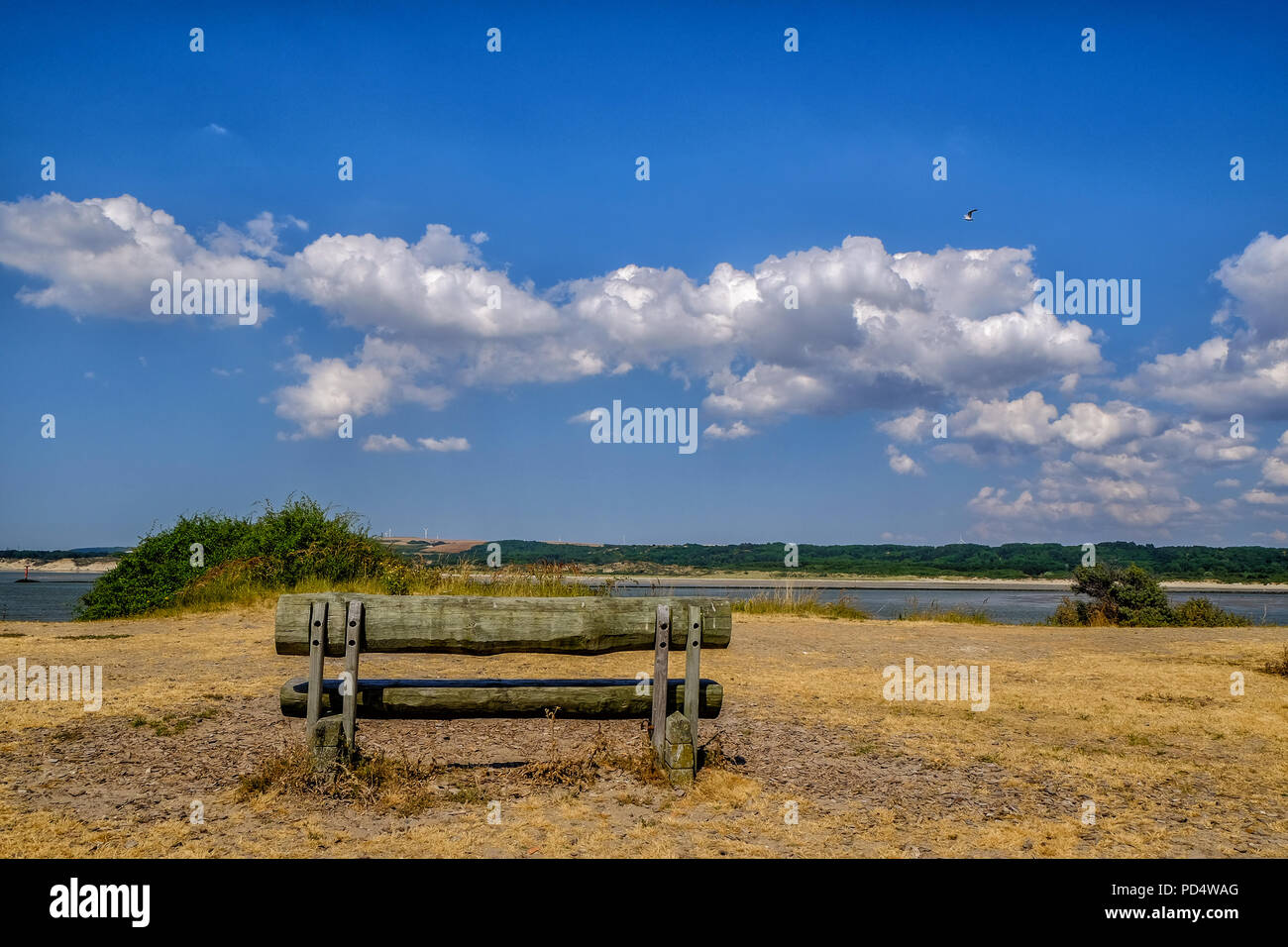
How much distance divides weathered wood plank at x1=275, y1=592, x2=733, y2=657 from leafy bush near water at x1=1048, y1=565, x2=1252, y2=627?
2019 cm

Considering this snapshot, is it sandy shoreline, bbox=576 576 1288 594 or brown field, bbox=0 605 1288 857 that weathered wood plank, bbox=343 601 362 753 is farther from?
sandy shoreline, bbox=576 576 1288 594

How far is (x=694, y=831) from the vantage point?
5195 mm

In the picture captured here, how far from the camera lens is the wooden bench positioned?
5.90m

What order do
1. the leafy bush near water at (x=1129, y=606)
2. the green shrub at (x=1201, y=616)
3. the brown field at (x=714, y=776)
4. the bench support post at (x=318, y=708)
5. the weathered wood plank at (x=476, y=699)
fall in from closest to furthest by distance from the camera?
the brown field at (x=714, y=776) < the bench support post at (x=318, y=708) < the weathered wood plank at (x=476, y=699) < the green shrub at (x=1201, y=616) < the leafy bush near water at (x=1129, y=606)

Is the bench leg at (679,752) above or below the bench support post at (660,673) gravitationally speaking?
below

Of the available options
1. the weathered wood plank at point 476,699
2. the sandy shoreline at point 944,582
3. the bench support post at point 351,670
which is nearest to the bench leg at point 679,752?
the weathered wood plank at point 476,699

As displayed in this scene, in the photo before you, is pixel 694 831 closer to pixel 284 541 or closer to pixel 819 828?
pixel 819 828

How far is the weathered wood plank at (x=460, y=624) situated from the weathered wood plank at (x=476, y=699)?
325 mm

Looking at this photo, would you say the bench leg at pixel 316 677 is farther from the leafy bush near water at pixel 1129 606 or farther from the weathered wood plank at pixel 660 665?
the leafy bush near water at pixel 1129 606

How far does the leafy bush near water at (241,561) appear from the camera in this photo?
21312 mm

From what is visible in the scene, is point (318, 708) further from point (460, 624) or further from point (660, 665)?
point (660, 665)

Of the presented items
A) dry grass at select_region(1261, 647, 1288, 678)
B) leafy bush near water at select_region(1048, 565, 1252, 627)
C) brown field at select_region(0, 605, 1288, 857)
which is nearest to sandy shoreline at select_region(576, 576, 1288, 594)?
leafy bush near water at select_region(1048, 565, 1252, 627)

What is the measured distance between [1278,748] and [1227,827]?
3.07 meters
